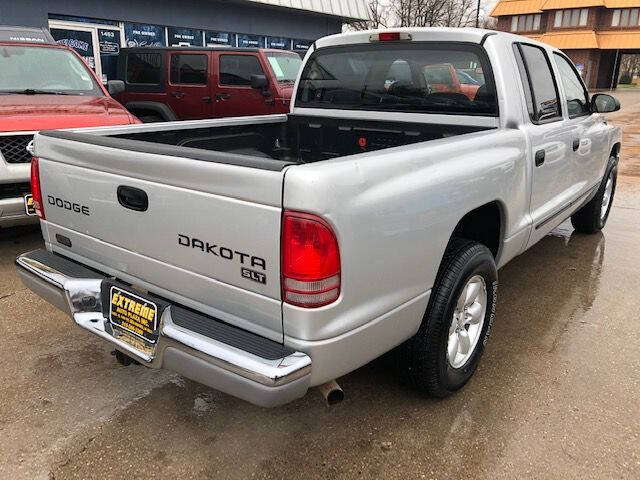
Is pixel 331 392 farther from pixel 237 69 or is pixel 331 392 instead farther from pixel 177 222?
pixel 237 69

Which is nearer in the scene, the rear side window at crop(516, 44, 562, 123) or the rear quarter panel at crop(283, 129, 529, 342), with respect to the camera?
the rear quarter panel at crop(283, 129, 529, 342)

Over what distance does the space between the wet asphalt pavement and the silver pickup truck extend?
283mm

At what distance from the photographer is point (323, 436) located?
2586 mm

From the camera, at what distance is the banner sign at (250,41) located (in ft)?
53.4

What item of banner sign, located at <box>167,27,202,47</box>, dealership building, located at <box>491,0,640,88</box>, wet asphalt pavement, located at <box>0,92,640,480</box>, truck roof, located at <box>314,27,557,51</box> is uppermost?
dealership building, located at <box>491,0,640,88</box>

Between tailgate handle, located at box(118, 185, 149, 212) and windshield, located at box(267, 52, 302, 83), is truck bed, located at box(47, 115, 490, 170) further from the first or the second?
windshield, located at box(267, 52, 302, 83)

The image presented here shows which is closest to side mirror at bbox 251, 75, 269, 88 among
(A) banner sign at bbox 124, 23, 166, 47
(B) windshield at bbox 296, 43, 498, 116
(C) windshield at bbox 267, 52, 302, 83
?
(C) windshield at bbox 267, 52, 302, 83

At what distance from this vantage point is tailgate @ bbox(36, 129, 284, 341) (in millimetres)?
1971

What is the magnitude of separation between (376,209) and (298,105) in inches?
99.5

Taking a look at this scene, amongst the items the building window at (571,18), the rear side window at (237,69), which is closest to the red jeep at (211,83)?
the rear side window at (237,69)

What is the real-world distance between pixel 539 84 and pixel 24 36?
564 centimetres

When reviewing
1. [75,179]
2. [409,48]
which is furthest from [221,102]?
[75,179]

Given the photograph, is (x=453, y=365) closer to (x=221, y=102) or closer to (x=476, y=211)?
(x=476, y=211)

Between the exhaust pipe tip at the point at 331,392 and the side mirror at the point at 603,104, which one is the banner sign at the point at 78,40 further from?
the exhaust pipe tip at the point at 331,392
